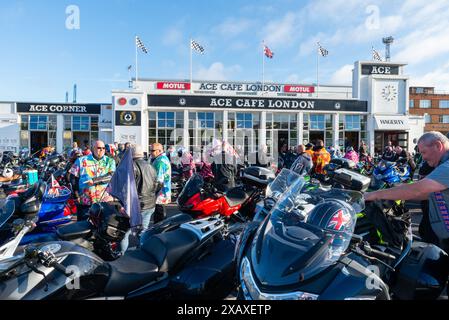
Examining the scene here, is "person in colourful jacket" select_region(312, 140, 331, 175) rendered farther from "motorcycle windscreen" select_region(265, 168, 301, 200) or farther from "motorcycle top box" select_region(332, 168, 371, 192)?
"motorcycle top box" select_region(332, 168, 371, 192)

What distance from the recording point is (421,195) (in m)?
2.51

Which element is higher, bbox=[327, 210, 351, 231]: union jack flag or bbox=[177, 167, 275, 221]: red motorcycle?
bbox=[327, 210, 351, 231]: union jack flag

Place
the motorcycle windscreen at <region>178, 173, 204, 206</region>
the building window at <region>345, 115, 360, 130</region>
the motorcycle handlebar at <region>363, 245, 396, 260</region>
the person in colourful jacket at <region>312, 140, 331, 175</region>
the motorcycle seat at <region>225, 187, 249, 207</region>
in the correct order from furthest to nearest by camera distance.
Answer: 1. the building window at <region>345, 115, 360, 130</region>
2. the person in colourful jacket at <region>312, 140, 331, 175</region>
3. the motorcycle seat at <region>225, 187, 249, 207</region>
4. the motorcycle windscreen at <region>178, 173, 204, 206</region>
5. the motorcycle handlebar at <region>363, 245, 396, 260</region>

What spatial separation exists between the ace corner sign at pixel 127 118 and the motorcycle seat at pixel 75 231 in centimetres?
1816

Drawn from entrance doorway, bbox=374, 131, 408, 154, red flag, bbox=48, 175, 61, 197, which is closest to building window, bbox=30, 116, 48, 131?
red flag, bbox=48, 175, 61, 197

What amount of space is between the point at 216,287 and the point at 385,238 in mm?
2243

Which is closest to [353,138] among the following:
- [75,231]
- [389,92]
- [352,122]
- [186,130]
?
[352,122]

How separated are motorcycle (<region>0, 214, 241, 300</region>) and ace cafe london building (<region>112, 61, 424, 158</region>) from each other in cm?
1924

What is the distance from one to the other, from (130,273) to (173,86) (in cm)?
2842

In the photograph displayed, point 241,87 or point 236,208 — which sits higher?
point 241,87

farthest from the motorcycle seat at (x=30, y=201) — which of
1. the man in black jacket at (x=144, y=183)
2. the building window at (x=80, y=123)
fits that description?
the building window at (x=80, y=123)

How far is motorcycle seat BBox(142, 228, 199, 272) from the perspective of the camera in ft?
8.61
